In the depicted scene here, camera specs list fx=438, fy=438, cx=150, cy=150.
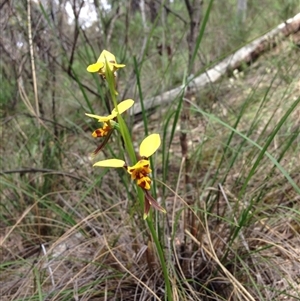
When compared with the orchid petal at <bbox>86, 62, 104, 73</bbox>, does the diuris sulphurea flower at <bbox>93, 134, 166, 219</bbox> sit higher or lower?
lower

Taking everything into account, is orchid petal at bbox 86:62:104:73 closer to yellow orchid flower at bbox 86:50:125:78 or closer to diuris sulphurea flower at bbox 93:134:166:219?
yellow orchid flower at bbox 86:50:125:78

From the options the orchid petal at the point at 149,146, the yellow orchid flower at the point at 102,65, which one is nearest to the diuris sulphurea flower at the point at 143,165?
the orchid petal at the point at 149,146

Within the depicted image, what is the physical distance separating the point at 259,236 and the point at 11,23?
5.13 ft

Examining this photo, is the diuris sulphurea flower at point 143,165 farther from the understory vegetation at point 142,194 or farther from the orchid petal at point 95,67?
the orchid petal at point 95,67

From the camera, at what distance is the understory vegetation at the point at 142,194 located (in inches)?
45.0

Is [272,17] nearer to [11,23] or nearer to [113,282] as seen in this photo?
[11,23]

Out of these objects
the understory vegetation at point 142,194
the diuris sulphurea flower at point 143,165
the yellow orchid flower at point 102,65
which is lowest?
the understory vegetation at point 142,194

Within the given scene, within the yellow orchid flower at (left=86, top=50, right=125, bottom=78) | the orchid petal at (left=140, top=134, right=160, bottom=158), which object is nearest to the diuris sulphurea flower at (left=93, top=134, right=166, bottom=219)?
the orchid petal at (left=140, top=134, right=160, bottom=158)

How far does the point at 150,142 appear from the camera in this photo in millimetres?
677

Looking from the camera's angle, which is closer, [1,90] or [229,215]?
[229,215]

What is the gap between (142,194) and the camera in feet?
2.40

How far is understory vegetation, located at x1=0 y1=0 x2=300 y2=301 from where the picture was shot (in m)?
1.14

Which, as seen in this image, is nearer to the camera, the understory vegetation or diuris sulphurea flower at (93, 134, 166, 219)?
diuris sulphurea flower at (93, 134, 166, 219)

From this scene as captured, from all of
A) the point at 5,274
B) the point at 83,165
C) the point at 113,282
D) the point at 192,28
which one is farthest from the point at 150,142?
the point at 83,165
